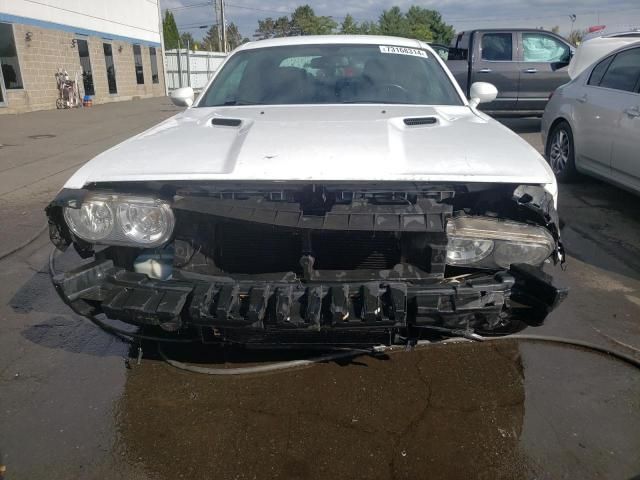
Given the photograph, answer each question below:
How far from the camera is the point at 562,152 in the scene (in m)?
6.22

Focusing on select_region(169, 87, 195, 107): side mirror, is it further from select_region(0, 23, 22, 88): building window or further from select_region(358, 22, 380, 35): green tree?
select_region(358, 22, 380, 35): green tree

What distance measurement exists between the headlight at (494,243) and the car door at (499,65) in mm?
8678

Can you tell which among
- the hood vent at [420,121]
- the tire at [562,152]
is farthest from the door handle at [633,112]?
the hood vent at [420,121]

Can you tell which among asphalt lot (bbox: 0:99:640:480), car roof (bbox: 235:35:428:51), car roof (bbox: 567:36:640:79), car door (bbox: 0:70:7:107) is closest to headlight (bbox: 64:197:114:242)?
asphalt lot (bbox: 0:99:640:480)

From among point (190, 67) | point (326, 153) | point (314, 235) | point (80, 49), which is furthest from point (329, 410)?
point (190, 67)

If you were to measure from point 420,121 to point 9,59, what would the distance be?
17.1 meters

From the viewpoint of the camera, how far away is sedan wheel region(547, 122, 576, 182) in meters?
5.98

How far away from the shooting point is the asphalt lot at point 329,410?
82.4 inches

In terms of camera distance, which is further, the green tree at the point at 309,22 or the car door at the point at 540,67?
the green tree at the point at 309,22

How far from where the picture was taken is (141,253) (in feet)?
7.64

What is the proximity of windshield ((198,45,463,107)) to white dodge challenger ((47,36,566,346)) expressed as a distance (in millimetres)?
1039

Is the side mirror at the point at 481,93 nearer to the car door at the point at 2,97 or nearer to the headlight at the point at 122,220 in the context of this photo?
the headlight at the point at 122,220

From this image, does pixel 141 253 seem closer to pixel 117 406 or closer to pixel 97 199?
pixel 97 199

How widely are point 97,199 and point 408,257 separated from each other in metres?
1.33
